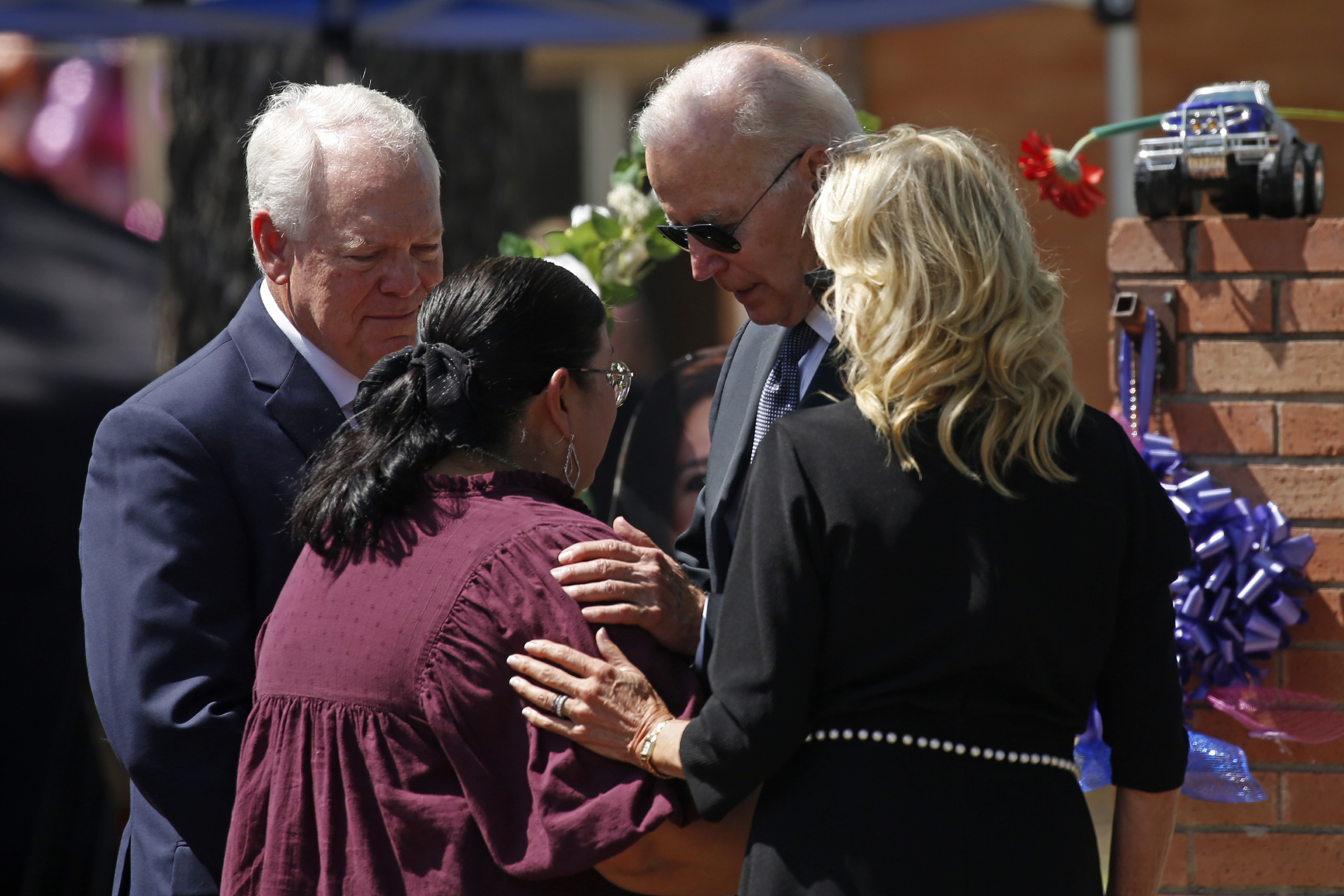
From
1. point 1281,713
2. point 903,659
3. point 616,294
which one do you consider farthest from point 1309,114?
point 903,659

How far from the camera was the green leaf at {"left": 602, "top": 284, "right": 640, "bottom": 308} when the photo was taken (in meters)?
3.33

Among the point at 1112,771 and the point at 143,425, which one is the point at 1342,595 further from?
the point at 143,425

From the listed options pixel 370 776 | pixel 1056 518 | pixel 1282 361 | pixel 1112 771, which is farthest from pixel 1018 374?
pixel 1282 361

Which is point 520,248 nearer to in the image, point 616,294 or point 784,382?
point 616,294

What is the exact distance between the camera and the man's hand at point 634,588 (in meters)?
1.65

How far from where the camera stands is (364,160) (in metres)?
2.32

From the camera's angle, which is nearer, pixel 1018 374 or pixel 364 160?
pixel 1018 374

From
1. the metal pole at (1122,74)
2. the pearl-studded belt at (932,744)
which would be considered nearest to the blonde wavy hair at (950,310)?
the pearl-studded belt at (932,744)

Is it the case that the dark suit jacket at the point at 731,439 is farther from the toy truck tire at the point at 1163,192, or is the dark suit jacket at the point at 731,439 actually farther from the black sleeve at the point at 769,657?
the toy truck tire at the point at 1163,192

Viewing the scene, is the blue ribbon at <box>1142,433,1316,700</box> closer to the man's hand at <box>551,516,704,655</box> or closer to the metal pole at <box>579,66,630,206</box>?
the man's hand at <box>551,516,704,655</box>

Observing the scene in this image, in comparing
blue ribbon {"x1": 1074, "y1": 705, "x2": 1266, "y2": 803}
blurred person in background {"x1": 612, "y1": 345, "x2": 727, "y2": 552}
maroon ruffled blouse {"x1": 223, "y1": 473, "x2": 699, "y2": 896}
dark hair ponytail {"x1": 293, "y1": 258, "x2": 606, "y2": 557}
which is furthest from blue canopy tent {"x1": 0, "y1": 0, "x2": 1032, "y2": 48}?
maroon ruffled blouse {"x1": 223, "y1": 473, "x2": 699, "y2": 896}

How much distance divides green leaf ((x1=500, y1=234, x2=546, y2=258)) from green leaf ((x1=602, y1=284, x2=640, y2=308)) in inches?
8.3

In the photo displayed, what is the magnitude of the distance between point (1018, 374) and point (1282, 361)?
113cm

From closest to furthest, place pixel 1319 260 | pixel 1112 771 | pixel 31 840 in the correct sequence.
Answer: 1. pixel 1112 771
2. pixel 1319 260
3. pixel 31 840
